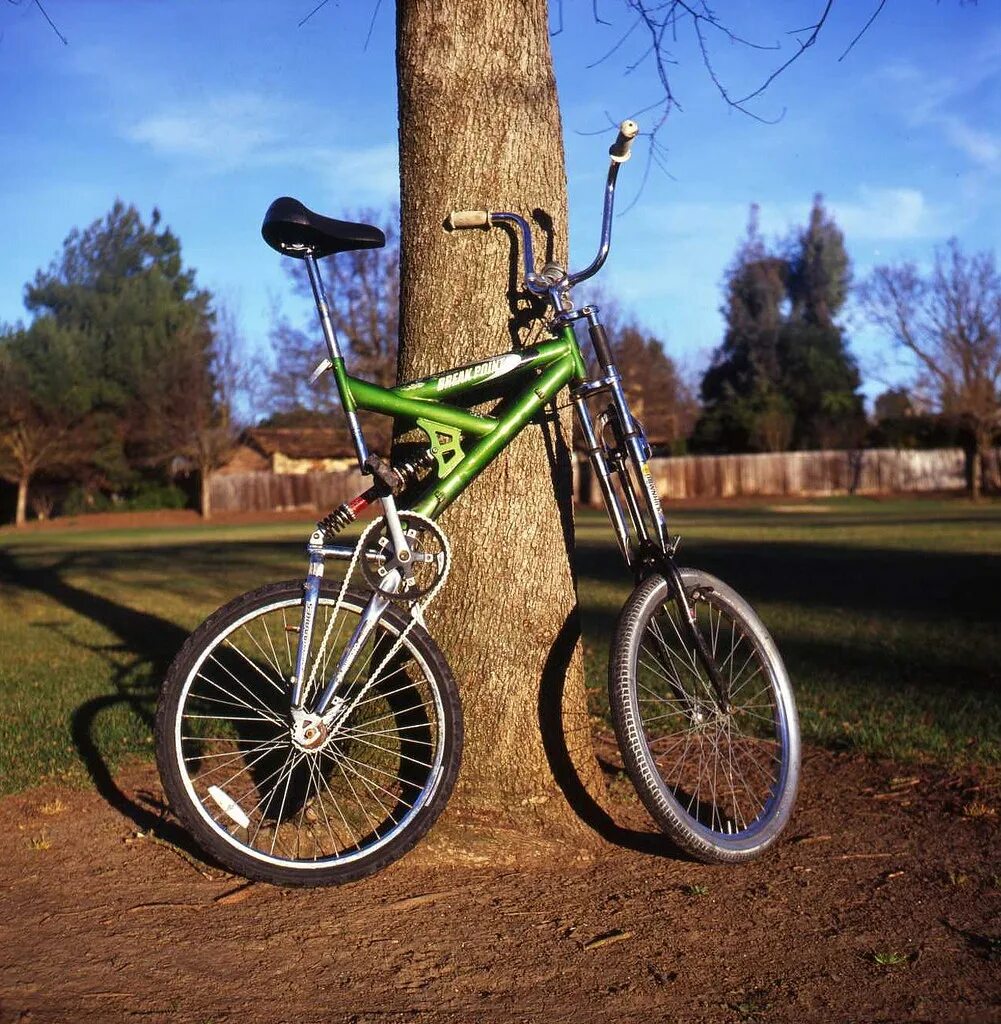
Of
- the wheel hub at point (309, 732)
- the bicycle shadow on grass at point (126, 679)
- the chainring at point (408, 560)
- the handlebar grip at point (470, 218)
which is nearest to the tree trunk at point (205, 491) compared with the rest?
the bicycle shadow on grass at point (126, 679)

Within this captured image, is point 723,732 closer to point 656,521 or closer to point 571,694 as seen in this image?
point 571,694

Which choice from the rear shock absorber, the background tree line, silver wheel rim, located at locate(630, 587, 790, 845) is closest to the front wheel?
silver wheel rim, located at locate(630, 587, 790, 845)

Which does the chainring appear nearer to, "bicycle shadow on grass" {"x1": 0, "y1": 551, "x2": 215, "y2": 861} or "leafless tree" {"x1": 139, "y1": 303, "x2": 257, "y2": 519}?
"bicycle shadow on grass" {"x1": 0, "y1": 551, "x2": 215, "y2": 861}

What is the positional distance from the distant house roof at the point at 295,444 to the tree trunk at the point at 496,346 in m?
54.7

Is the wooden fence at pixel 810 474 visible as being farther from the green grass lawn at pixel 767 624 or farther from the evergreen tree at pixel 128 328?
the green grass lawn at pixel 767 624

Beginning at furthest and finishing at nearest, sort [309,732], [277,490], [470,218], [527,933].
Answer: [277,490] → [470,218] → [309,732] → [527,933]

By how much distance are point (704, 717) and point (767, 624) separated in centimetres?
574

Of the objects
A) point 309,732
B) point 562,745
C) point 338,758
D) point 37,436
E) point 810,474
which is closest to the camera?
point 309,732

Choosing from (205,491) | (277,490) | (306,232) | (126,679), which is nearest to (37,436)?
(205,491)

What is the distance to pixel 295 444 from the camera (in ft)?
204

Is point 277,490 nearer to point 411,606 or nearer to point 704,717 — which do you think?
point 704,717

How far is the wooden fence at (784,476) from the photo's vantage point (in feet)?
177

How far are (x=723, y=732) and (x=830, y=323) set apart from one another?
64.8 m

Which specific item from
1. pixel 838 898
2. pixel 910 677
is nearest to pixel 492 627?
pixel 838 898
